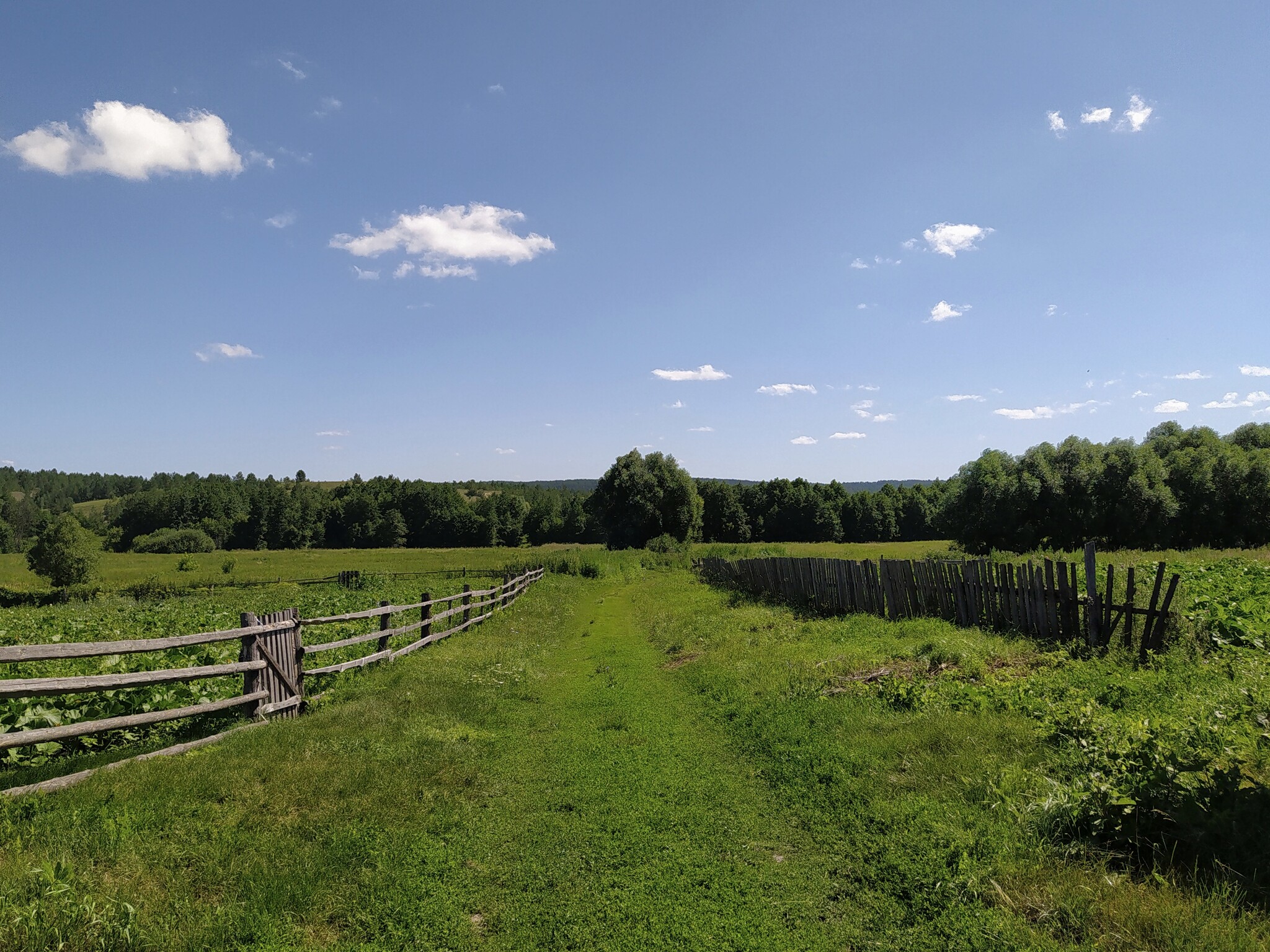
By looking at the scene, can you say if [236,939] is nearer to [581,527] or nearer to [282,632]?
[282,632]

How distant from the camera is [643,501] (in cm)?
6731

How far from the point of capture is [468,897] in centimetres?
459

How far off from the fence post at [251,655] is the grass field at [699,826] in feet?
2.03

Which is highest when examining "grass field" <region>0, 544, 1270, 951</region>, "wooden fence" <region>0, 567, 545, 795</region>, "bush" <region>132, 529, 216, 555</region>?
"wooden fence" <region>0, 567, 545, 795</region>

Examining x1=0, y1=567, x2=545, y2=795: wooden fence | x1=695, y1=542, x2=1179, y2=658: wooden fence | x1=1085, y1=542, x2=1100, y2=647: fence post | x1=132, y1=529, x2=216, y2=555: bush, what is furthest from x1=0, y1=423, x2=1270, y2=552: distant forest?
x1=0, y1=567, x2=545, y2=795: wooden fence

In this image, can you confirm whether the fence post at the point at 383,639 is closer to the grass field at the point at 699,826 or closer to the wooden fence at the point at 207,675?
the wooden fence at the point at 207,675

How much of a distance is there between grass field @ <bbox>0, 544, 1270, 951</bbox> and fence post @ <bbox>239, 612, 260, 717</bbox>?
0.62m

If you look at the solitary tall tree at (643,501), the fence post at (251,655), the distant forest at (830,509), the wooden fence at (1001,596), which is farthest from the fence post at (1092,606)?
the solitary tall tree at (643,501)

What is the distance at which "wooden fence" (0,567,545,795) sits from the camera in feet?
18.1

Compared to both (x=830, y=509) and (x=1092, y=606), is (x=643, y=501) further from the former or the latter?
(x=1092, y=606)

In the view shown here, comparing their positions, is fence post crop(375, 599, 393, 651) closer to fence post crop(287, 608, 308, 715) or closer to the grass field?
the grass field

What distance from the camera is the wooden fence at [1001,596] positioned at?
9484 mm

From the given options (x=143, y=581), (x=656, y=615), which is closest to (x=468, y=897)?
(x=656, y=615)

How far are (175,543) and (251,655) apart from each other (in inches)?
4622
